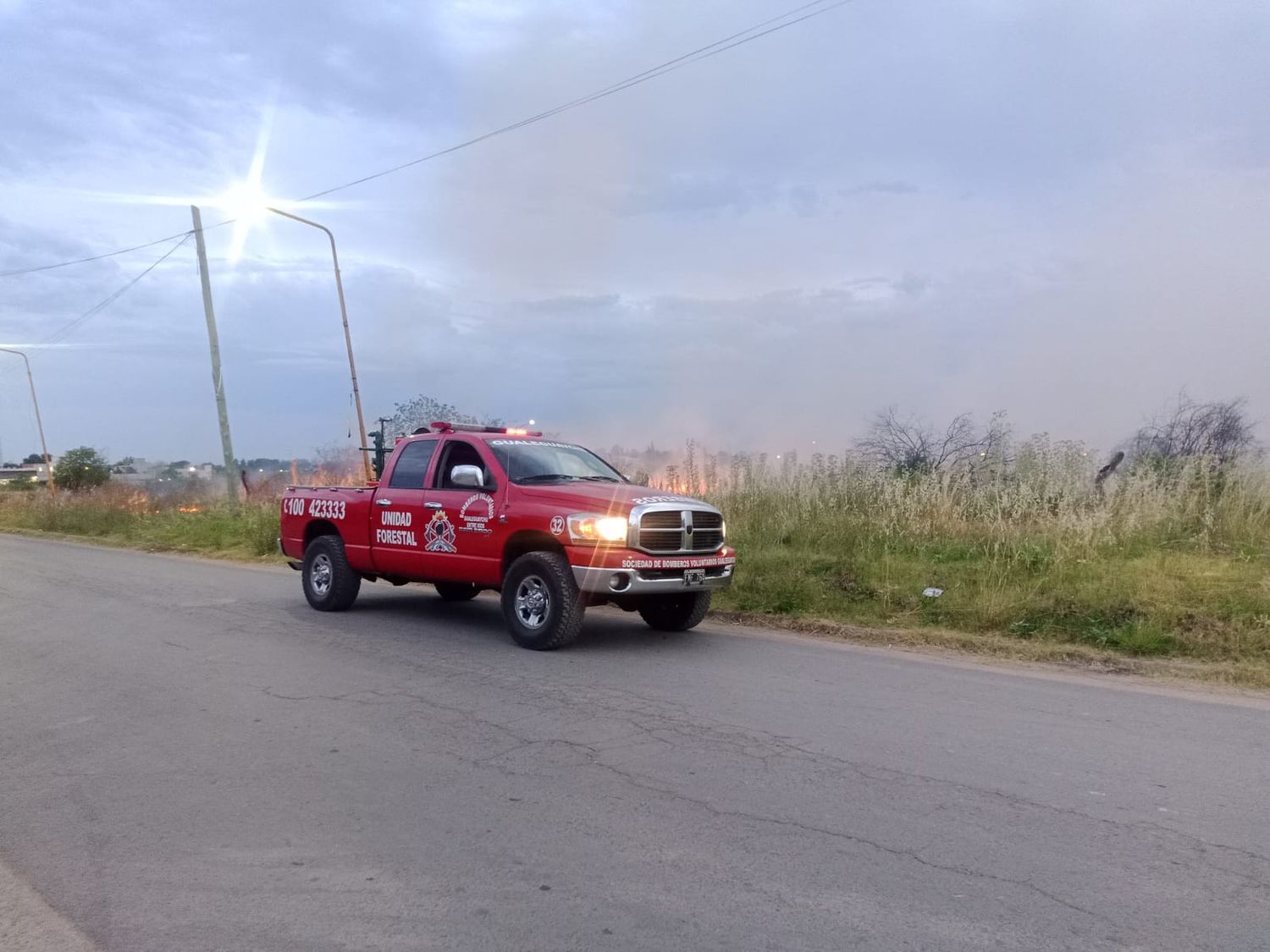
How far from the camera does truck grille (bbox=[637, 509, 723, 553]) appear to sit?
902 cm

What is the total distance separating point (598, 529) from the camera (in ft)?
29.1

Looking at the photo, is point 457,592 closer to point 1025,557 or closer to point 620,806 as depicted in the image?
point 1025,557

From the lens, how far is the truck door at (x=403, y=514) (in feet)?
34.6

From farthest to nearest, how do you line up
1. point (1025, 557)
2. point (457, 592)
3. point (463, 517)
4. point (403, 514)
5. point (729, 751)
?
1. point (457, 592)
2. point (1025, 557)
3. point (403, 514)
4. point (463, 517)
5. point (729, 751)

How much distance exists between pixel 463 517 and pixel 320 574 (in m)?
2.88

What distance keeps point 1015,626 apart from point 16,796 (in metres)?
8.36

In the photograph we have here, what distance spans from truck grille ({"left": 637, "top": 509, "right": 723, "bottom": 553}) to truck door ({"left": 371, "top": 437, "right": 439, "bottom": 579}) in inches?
105

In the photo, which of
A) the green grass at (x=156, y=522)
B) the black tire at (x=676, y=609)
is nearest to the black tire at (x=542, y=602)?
the black tire at (x=676, y=609)

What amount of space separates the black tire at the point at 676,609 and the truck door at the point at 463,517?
1.64 meters

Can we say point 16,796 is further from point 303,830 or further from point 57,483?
point 57,483

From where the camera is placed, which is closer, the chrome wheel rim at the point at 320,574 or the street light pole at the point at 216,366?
the chrome wheel rim at the point at 320,574

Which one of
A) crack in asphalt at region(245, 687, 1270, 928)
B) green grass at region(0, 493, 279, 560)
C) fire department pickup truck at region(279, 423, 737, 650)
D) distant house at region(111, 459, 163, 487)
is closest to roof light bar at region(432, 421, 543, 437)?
fire department pickup truck at region(279, 423, 737, 650)

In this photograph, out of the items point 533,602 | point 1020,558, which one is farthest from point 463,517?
point 1020,558

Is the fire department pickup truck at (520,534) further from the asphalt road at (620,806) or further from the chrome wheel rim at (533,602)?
the asphalt road at (620,806)
